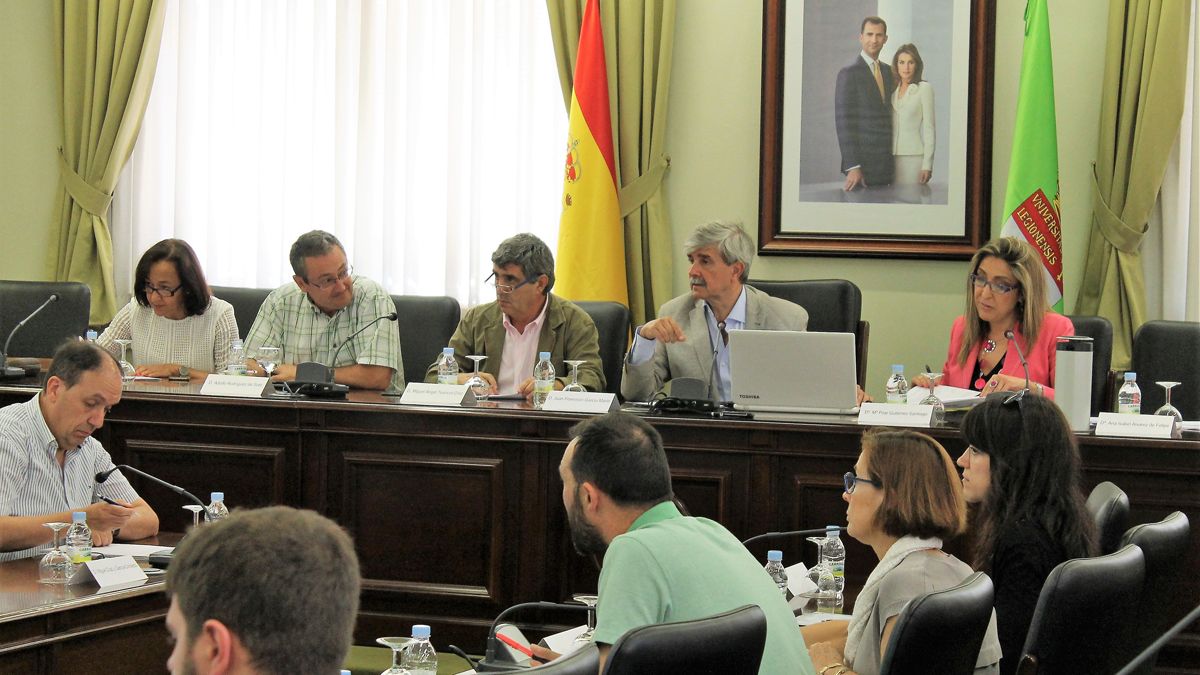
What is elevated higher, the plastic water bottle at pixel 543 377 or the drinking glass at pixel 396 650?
the plastic water bottle at pixel 543 377

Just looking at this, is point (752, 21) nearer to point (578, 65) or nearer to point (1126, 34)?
point (578, 65)

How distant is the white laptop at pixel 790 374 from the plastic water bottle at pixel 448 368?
38.9 inches

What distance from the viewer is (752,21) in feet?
19.3

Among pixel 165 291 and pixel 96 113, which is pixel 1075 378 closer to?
pixel 165 291

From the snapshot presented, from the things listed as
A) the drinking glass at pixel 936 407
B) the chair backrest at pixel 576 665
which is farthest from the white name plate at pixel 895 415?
the chair backrest at pixel 576 665

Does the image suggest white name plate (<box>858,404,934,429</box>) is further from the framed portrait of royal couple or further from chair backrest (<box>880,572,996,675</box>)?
the framed portrait of royal couple

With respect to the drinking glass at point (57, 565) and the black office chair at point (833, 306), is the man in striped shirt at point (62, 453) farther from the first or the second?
the black office chair at point (833, 306)

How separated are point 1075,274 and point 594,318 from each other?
87.6 inches

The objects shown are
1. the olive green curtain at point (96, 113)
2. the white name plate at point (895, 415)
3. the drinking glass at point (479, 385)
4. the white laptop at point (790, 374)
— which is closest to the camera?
the white name plate at point (895, 415)

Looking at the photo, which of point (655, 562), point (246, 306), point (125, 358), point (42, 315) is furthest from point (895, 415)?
point (42, 315)

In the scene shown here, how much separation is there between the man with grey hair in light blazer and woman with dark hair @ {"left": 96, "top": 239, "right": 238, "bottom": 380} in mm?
1559

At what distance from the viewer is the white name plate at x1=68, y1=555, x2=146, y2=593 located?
278 centimetres

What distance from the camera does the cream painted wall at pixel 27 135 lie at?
651cm

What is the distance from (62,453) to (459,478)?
3.94 feet
